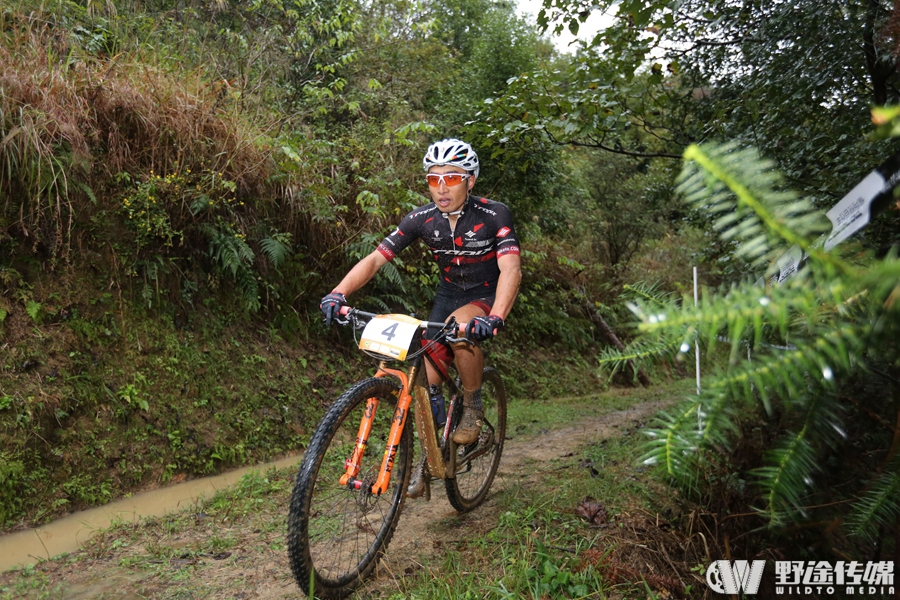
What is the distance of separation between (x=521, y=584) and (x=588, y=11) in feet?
13.4

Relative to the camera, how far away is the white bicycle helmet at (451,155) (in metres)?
3.73

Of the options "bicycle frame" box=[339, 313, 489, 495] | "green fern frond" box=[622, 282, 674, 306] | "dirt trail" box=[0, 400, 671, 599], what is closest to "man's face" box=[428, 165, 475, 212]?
"bicycle frame" box=[339, 313, 489, 495]

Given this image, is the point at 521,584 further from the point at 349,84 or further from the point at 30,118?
the point at 349,84

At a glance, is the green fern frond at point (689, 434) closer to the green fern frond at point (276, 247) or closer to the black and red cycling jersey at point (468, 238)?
the black and red cycling jersey at point (468, 238)

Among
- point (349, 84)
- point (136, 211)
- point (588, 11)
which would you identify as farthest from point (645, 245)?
point (136, 211)

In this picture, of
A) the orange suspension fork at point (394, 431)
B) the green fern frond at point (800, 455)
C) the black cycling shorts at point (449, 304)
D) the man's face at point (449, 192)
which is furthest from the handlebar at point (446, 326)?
the green fern frond at point (800, 455)

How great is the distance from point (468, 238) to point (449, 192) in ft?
1.07

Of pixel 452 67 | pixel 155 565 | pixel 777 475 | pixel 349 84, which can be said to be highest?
pixel 452 67

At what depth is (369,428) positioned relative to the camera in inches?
117

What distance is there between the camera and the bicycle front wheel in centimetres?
267

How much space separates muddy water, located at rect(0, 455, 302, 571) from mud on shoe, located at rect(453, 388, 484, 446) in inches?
91.4

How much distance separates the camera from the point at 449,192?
3.79 metres

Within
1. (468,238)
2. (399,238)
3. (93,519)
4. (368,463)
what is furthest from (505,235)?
(93,519)

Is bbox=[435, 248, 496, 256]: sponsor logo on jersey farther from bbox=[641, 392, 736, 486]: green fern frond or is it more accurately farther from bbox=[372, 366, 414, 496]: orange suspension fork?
bbox=[641, 392, 736, 486]: green fern frond
